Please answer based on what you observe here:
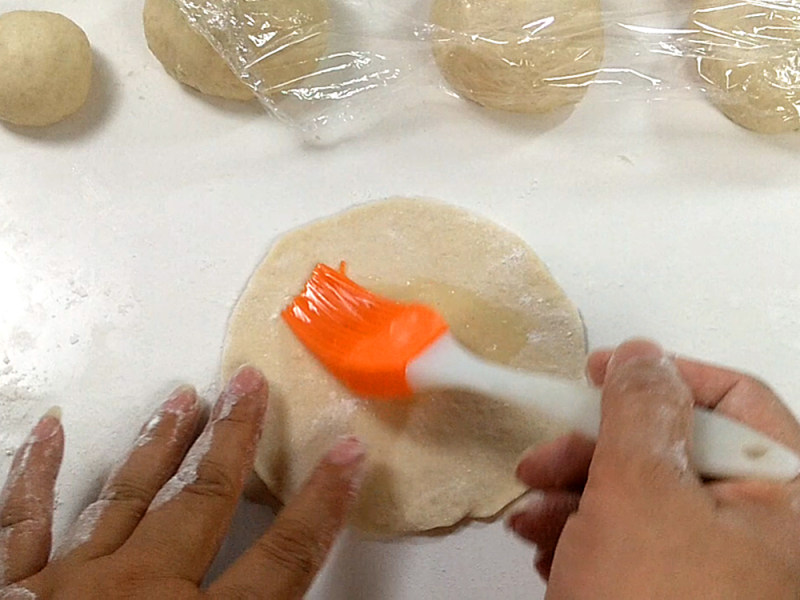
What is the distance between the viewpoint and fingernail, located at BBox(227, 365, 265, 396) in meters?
0.95

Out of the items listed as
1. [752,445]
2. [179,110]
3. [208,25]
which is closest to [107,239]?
[179,110]

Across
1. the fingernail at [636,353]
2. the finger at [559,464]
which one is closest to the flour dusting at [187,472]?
the finger at [559,464]

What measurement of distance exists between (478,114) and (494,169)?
8 cm

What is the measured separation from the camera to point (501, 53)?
99 centimetres

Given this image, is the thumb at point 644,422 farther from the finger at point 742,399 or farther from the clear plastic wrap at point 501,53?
the clear plastic wrap at point 501,53

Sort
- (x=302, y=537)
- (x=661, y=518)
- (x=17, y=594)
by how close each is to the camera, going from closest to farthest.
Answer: (x=661, y=518)
(x=17, y=594)
(x=302, y=537)

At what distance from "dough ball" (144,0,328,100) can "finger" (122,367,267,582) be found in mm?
369

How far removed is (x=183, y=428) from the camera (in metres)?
0.96

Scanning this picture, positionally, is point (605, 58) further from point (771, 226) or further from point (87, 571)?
point (87, 571)

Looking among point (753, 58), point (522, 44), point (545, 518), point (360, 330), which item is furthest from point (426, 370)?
point (753, 58)

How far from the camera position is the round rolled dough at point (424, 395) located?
96 cm

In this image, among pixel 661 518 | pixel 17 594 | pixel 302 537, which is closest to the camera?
pixel 661 518

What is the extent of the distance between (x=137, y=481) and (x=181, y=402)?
0.40ft

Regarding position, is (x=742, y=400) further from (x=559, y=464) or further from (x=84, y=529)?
(x=84, y=529)
